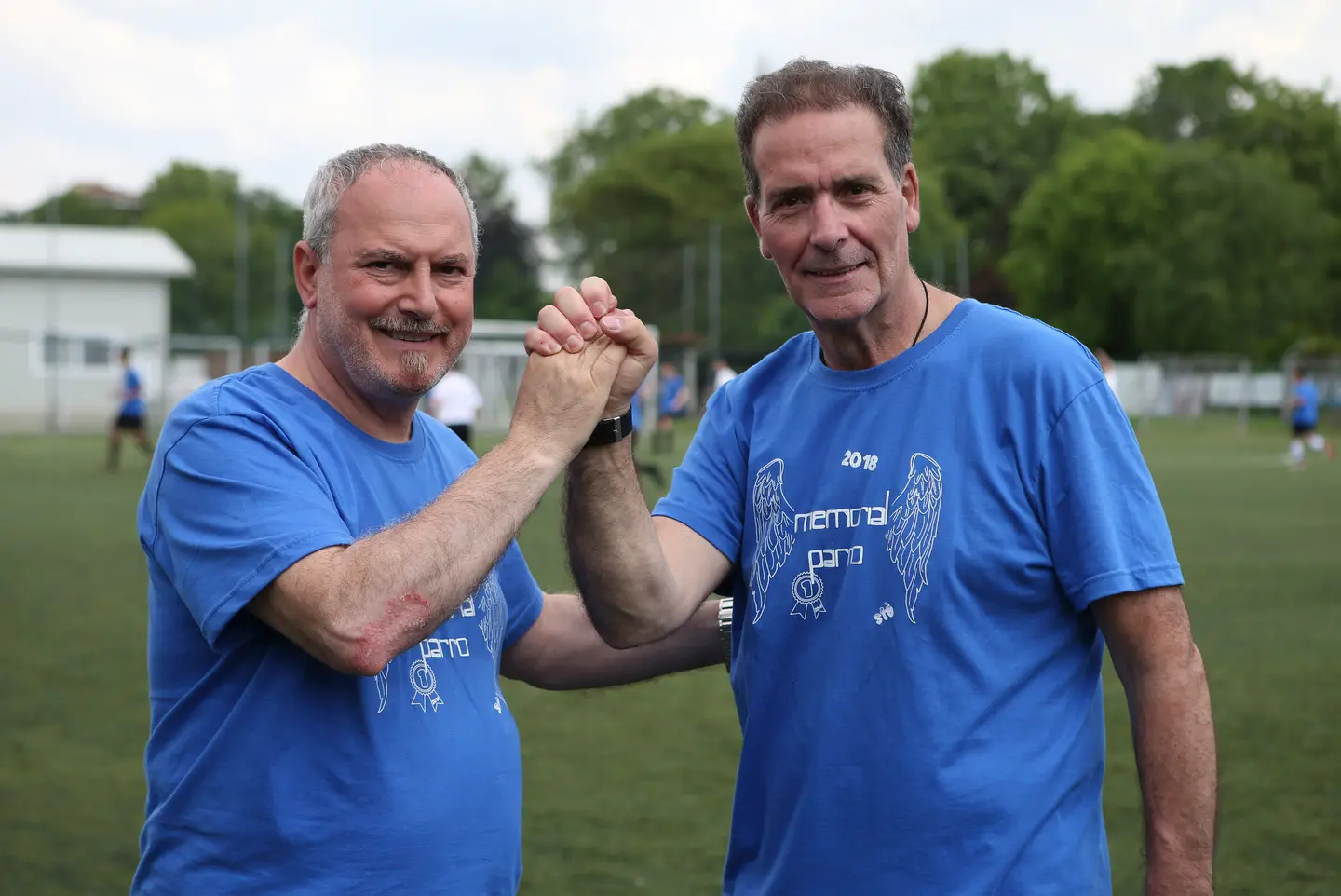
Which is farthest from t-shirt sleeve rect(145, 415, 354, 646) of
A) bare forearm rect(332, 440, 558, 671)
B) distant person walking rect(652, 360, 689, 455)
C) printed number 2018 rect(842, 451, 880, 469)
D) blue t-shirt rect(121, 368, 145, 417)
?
distant person walking rect(652, 360, 689, 455)

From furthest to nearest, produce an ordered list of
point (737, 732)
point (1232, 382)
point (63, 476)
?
point (1232, 382)
point (63, 476)
point (737, 732)

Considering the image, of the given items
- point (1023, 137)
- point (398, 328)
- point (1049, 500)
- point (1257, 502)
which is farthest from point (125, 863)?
point (1023, 137)

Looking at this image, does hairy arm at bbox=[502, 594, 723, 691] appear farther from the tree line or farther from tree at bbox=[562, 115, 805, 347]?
tree at bbox=[562, 115, 805, 347]

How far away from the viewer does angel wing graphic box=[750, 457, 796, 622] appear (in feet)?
9.59

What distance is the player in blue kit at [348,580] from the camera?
255cm

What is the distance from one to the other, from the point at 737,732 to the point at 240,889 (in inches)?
222

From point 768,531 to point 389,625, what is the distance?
2.68 feet

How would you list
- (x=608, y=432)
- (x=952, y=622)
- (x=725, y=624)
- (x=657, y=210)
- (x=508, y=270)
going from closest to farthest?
(x=952, y=622)
(x=608, y=432)
(x=725, y=624)
(x=508, y=270)
(x=657, y=210)

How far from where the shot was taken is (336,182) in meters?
2.89

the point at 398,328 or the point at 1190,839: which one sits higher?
the point at 398,328

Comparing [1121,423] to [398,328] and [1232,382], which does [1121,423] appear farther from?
[1232,382]

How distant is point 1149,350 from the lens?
67.4m

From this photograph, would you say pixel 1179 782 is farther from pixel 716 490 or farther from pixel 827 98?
pixel 827 98

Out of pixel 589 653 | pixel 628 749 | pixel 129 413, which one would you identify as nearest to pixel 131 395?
pixel 129 413
